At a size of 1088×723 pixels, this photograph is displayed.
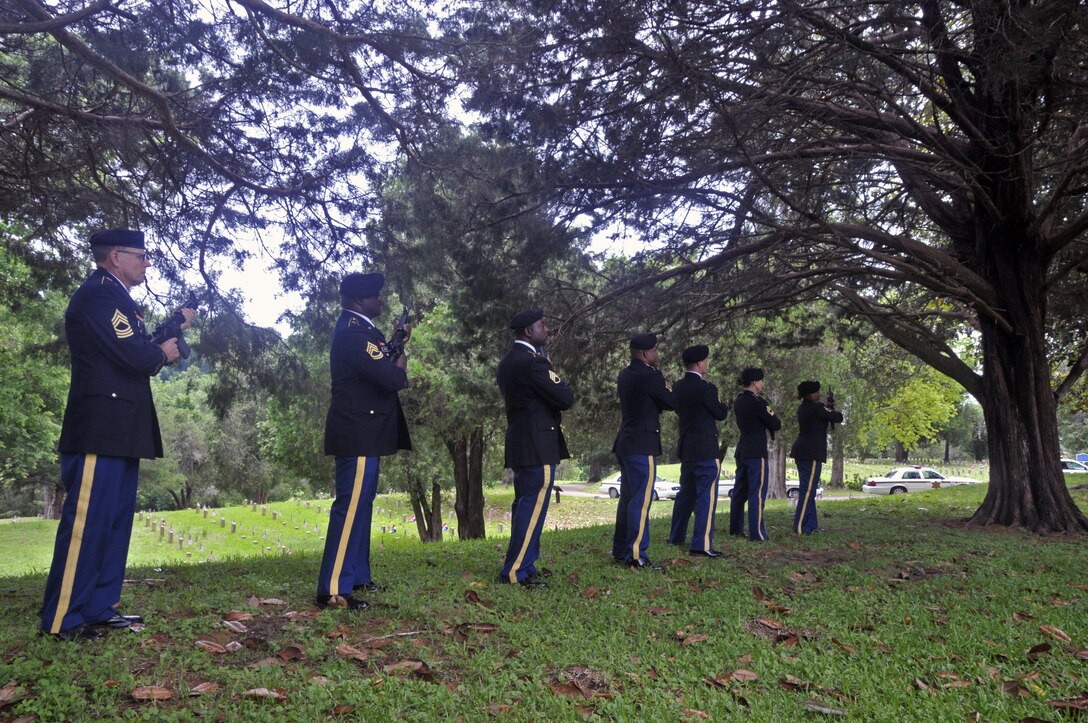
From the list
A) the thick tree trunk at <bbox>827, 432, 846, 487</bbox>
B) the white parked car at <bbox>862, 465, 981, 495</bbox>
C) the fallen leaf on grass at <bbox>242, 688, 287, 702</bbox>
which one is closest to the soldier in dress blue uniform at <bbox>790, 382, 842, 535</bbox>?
the fallen leaf on grass at <bbox>242, 688, 287, 702</bbox>

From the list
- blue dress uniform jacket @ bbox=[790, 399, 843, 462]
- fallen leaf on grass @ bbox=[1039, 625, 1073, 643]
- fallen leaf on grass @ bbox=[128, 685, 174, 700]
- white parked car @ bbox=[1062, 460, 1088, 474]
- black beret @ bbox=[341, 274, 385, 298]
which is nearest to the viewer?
fallen leaf on grass @ bbox=[128, 685, 174, 700]

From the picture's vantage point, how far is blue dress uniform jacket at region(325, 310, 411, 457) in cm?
540

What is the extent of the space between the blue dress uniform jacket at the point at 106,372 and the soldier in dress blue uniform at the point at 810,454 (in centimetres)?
827

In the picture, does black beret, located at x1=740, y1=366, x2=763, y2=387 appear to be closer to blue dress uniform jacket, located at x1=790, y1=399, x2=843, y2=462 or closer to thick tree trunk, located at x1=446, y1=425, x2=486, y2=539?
blue dress uniform jacket, located at x1=790, y1=399, x2=843, y2=462

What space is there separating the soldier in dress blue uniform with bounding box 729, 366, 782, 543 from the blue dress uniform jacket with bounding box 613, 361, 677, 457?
2.53 metres

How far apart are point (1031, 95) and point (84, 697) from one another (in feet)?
30.7

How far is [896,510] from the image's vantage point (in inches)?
570

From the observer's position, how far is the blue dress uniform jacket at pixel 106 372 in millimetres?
4305

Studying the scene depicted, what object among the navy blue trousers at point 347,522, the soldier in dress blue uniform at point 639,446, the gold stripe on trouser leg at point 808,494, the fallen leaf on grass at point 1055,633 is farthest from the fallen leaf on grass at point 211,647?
the gold stripe on trouser leg at point 808,494

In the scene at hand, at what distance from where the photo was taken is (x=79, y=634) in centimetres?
416

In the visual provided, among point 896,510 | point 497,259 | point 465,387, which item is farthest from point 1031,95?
point 465,387

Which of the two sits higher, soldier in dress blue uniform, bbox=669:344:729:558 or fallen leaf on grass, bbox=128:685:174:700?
soldier in dress blue uniform, bbox=669:344:729:558

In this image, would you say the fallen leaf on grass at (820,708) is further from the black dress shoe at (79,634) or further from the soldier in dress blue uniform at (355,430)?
the black dress shoe at (79,634)

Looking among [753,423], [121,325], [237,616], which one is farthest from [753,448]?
[121,325]
